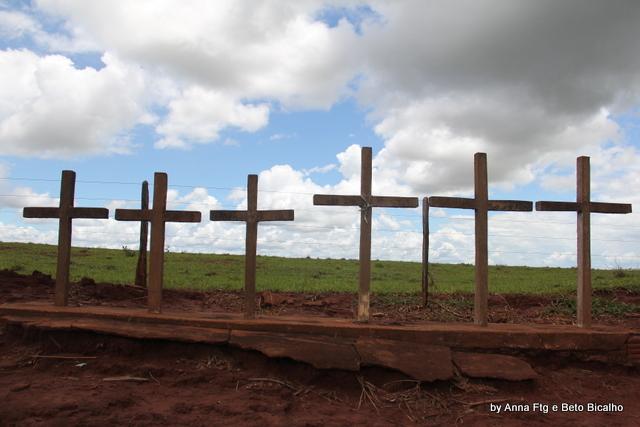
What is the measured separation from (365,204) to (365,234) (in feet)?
1.24

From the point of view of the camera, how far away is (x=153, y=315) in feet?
21.9

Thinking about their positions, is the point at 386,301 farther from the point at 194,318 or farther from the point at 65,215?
the point at 65,215

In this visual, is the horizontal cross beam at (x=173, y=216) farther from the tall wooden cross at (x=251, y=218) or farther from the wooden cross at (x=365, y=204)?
the wooden cross at (x=365, y=204)

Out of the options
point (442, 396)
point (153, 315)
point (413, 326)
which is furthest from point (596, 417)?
point (153, 315)

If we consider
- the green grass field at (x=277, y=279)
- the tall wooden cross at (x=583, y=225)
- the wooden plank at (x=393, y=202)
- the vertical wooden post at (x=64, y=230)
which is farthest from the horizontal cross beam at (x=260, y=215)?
the green grass field at (x=277, y=279)

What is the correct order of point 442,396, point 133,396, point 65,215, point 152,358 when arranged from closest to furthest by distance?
point 133,396
point 442,396
point 152,358
point 65,215

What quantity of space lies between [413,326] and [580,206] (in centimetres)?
279

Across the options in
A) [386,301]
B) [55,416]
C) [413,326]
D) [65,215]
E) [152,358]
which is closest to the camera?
[55,416]

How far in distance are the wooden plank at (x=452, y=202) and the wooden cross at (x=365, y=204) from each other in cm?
24

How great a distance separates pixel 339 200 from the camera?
662cm

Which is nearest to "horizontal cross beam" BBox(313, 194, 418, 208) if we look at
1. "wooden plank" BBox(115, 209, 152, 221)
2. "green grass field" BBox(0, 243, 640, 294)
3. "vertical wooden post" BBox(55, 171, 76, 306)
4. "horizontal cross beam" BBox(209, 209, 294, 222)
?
"horizontal cross beam" BBox(209, 209, 294, 222)

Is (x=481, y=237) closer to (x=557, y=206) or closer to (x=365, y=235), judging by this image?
(x=557, y=206)

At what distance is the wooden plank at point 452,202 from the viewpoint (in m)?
6.65

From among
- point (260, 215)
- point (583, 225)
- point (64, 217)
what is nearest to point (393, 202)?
point (260, 215)
